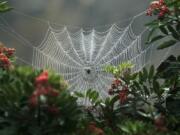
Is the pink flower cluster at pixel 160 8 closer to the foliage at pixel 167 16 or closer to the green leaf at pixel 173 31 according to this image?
the foliage at pixel 167 16

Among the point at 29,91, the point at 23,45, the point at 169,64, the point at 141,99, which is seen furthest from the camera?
the point at 23,45

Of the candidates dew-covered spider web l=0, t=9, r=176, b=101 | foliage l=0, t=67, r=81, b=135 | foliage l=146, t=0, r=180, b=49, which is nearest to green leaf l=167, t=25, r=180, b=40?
foliage l=146, t=0, r=180, b=49

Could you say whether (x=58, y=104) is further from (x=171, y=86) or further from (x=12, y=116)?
(x=171, y=86)

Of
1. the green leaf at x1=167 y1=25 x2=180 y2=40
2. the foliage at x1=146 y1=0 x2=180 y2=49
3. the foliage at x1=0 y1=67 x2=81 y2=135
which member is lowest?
the foliage at x1=0 y1=67 x2=81 y2=135

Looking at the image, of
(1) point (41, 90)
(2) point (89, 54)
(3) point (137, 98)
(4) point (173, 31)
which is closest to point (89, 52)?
(2) point (89, 54)

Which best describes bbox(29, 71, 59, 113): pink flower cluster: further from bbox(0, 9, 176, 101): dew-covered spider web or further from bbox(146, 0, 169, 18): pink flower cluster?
bbox(0, 9, 176, 101): dew-covered spider web

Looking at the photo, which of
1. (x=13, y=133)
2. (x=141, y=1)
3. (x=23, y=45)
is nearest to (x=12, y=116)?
(x=13, y=133)

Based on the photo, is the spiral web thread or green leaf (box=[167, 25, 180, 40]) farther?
the spiral web thread

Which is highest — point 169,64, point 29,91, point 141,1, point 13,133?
point 141,1

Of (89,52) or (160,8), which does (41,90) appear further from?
(89,52)
